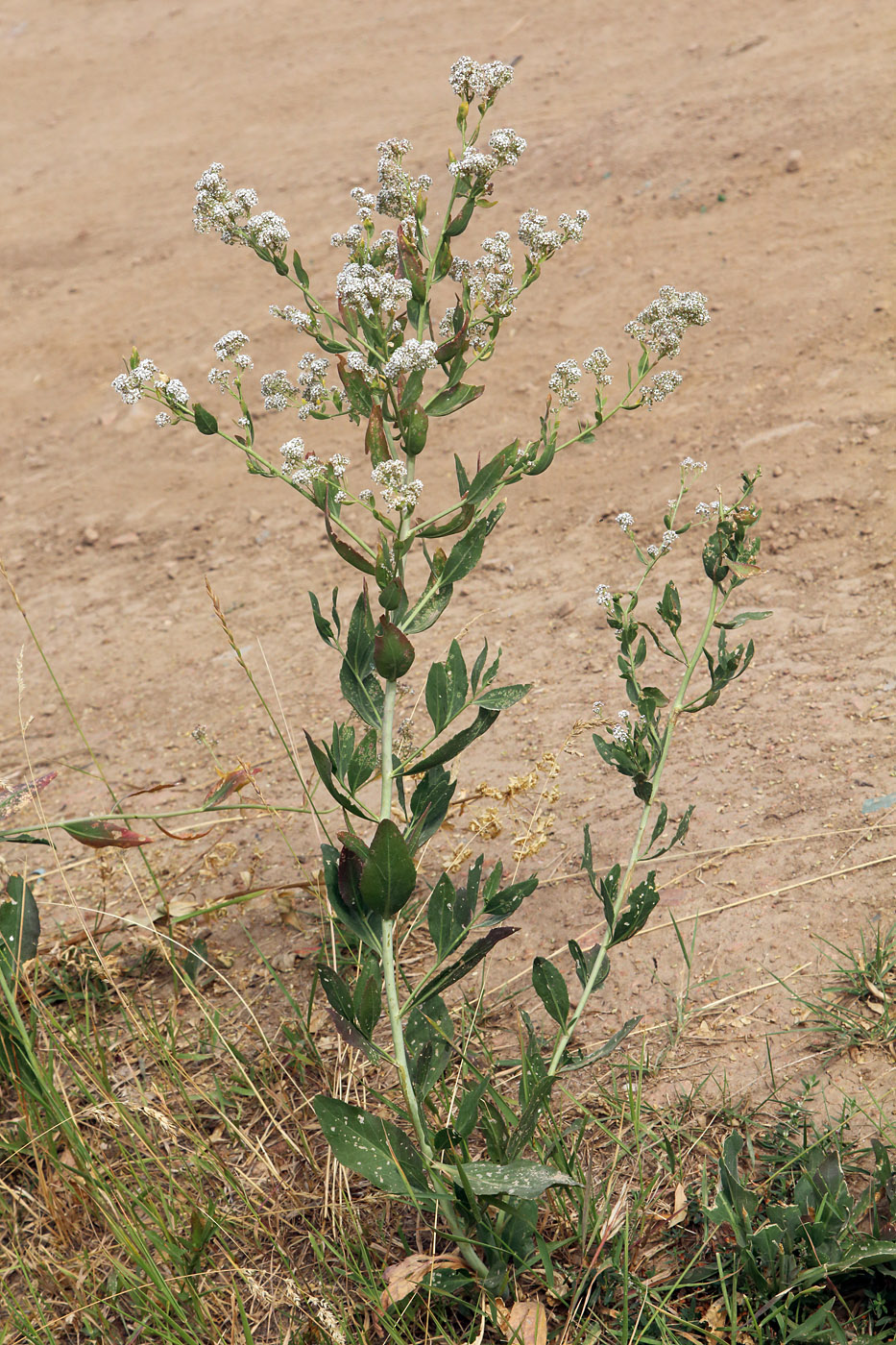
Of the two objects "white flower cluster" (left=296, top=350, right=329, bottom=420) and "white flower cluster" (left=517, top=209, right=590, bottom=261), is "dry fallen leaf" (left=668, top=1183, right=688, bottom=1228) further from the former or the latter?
"white flower cluster" (left=517, top=209, right=590, bottom=261)

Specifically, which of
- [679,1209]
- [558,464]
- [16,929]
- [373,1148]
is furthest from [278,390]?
[558,464]

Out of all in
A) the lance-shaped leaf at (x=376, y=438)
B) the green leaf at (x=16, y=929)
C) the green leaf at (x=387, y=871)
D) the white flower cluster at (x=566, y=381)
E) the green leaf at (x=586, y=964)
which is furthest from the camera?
the green leaf at (x=16, y=929)

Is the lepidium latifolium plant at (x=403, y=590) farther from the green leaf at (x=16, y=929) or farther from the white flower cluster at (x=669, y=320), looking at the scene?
the green leaf at (x=16, y=929)

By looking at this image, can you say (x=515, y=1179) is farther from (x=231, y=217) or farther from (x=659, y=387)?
(x=231, y=217)

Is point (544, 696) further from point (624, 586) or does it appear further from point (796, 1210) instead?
point (796, 1210)

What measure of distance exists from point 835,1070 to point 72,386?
565cm

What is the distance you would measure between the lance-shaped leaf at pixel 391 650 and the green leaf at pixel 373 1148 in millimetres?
617

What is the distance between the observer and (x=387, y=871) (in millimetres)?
1425

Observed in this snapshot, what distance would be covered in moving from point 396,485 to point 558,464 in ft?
10.2

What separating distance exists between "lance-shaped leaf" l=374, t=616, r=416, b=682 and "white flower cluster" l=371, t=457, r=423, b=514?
156 mm

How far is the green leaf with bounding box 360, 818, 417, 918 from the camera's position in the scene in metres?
1.41

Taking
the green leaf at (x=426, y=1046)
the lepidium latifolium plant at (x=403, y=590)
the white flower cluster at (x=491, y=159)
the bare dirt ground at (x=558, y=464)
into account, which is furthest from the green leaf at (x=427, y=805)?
the white flower cluster at (x=491, y=159)

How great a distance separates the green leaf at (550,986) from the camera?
65.4 inches

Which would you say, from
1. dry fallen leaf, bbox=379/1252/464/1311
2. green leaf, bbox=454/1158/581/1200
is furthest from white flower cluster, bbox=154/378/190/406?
dry fallen leaf, bbox=379/1252/464/1311
